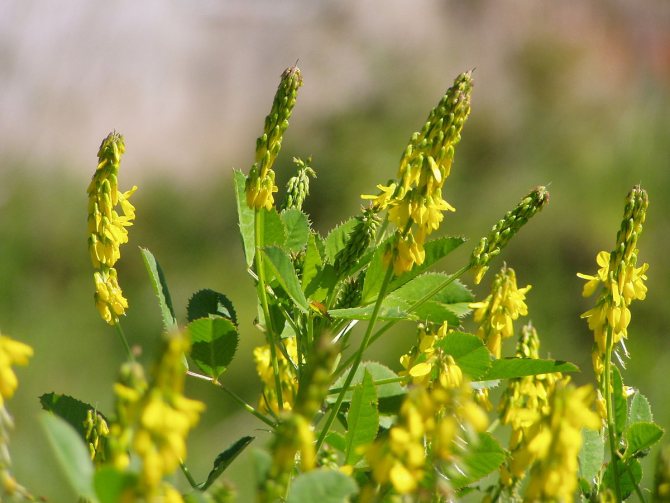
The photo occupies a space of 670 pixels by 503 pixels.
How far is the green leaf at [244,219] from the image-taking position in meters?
1.24

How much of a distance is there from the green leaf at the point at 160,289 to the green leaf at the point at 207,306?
4cm

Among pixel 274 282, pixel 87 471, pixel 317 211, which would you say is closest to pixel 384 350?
pixel 317 211

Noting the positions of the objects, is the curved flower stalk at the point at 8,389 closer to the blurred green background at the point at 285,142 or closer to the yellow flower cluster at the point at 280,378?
the yellow flower cluster at the point at 280,378

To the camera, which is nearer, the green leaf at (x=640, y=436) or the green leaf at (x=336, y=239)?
the green leaf at (x=640, y=436)

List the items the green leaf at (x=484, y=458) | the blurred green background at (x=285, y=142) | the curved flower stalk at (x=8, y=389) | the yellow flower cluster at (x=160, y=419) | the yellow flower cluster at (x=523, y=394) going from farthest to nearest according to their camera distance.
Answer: the blurred green background at (x=285, y=142) < the yellow flower cluster at (x=523, y=394) < the green leaf at (x=484, y=458) < the curved flower stalk at (x=8, y=389) < the yellow flower cluster at (x=160, y=419)

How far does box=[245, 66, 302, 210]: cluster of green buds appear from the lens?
3.56 ft

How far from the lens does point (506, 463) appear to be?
1041 millimetres

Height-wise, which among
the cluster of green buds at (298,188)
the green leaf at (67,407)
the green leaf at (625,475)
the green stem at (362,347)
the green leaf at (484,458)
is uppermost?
the cluster of green buds at (298,188)

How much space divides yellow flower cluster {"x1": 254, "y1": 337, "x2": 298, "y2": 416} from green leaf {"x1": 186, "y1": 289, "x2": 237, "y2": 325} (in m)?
0.09

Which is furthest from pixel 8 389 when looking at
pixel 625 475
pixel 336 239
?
pixel 625 475

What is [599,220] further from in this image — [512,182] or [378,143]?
[378,143]

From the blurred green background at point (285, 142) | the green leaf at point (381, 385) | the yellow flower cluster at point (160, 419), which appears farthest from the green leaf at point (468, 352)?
the blurred green background at point (285, 142)

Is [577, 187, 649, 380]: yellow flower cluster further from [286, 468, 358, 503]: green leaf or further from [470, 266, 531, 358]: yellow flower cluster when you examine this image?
[286, 468, 358, 503]: green leaf

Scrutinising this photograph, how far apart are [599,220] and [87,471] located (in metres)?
5.64
